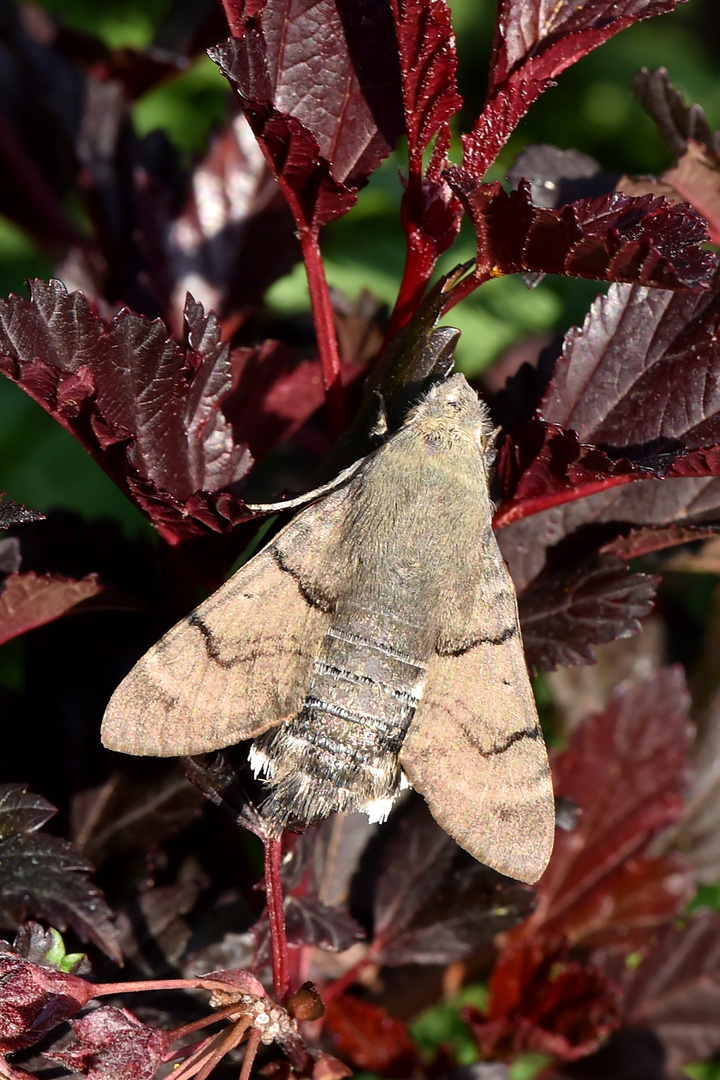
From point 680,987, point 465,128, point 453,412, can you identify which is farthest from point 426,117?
point 465,128

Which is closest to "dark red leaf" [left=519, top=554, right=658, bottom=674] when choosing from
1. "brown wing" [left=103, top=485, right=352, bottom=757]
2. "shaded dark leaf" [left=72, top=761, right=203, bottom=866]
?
"brown wing" [left=103, top=485, right=352, bottom=757]

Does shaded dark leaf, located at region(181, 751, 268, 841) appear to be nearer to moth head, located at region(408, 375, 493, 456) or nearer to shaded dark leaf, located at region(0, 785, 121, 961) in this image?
shaded dark leaf, located at region(0, 785, 121, 961)

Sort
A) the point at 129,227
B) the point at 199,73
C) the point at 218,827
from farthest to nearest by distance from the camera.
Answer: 1. the point at 199,73
2. the point at 129,227
3. the point at 218,827

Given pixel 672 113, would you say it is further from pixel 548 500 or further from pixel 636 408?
pixel 548 500

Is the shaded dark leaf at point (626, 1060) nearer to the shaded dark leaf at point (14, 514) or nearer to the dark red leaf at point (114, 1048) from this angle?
the dark red leaf at point (114, 1048)

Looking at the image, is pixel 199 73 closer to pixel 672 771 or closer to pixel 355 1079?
pixel 672 771

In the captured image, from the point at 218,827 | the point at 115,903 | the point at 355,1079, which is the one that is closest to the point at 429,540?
the point at 218,827
